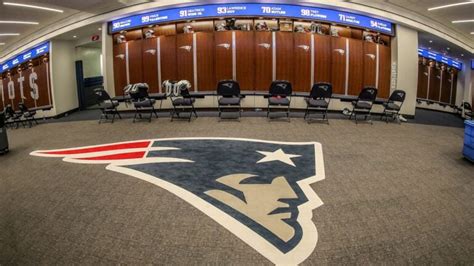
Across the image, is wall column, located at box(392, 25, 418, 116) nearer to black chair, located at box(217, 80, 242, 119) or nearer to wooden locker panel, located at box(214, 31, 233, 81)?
wooden locker panel, located at box(214, 31, 233, 81)

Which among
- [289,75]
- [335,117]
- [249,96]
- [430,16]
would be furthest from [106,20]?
[430,16]

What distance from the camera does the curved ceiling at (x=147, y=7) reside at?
23.0 ft

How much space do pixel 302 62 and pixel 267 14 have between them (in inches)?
62.5

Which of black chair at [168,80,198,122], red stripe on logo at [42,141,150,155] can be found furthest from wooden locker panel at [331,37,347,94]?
red stripe on logo at [42,141,150,155]

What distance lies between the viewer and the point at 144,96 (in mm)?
7414

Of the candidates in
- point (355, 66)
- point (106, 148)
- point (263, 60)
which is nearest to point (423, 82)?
point (355, 66)

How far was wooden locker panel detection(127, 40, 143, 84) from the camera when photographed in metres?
8.72

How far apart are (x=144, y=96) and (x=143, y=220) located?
5.10 m

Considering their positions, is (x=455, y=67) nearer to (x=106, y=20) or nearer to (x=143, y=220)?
(x=106, y=20)

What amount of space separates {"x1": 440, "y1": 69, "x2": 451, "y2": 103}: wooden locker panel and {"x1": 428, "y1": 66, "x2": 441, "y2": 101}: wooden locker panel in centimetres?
23

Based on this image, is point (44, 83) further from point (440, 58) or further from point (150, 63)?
point (440, 58)

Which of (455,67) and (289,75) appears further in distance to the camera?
(455,67)

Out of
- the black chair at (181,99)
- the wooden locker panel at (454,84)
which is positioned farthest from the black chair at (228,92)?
the wooden locker panel at (454,84)

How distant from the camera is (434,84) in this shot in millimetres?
14562
